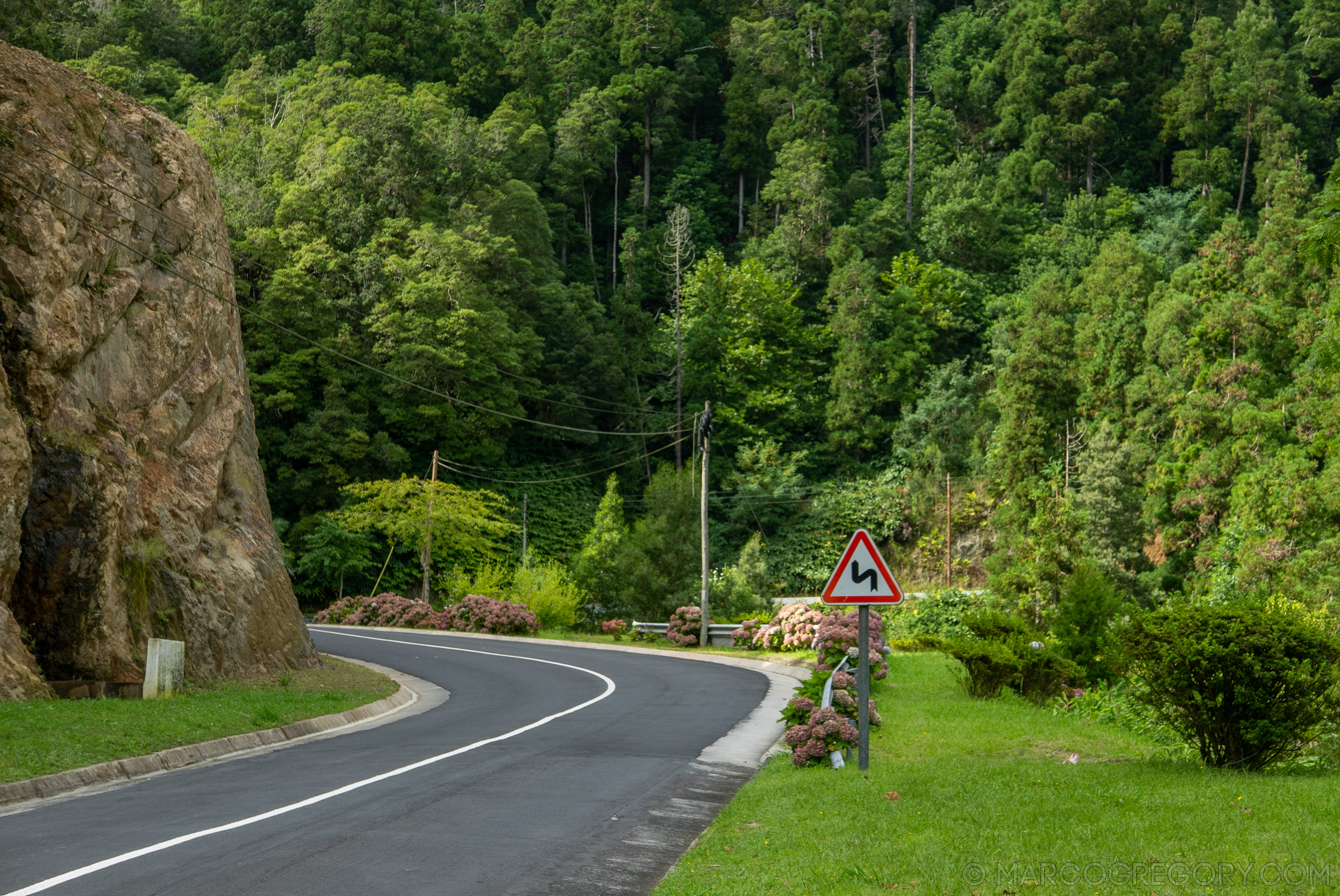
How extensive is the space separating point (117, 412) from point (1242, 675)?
17.3 metres

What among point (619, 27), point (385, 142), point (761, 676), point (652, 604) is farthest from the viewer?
point (619, 27)

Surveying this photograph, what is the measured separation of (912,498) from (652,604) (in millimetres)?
21261

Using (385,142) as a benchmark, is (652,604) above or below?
below

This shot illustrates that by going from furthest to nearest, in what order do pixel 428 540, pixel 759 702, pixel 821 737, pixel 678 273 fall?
pixel 678 273 < pixel 428 540 < pixel 759 702 < pixel 821 737

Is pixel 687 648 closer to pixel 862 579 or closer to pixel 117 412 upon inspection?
pixel 117 412

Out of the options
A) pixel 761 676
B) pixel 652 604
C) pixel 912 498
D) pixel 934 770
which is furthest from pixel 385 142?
pixel 934 770

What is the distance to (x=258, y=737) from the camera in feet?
45.3

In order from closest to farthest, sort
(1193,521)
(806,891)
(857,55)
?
(806,891), (1193,521), (857,55)

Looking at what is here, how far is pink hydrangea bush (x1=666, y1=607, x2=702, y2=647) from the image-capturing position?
34125 millimetres

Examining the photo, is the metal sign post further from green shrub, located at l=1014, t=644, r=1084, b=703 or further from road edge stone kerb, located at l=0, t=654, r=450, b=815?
green shrub, located at l=1014, t=644, r=1084, b=703

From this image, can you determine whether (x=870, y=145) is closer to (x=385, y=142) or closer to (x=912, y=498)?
(x=912, y=498)

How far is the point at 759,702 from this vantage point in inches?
742

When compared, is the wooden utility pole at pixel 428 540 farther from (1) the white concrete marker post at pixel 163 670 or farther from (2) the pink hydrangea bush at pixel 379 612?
(1) the white concrete marker post at pixel 163 670

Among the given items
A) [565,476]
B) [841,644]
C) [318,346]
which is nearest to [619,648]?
[841,644]
